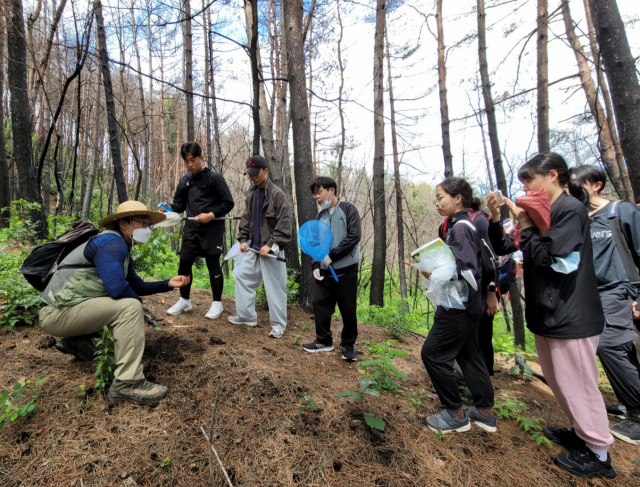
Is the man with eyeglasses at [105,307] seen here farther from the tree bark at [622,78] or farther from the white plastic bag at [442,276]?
the tree bark at [622,78]

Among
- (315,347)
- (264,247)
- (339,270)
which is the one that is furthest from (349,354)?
(264,247)

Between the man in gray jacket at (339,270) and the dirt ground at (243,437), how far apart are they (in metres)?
0.59

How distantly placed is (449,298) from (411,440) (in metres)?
1.05

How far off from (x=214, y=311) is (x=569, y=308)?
3.67 m

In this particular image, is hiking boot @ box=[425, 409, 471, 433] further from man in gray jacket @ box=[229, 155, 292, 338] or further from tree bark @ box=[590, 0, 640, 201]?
tree bark @ box=[590, 0, 640, 201]

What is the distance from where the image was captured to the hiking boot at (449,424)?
253 cm

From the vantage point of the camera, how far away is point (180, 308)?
430 cm

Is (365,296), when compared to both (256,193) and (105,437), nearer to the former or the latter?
(256,193)

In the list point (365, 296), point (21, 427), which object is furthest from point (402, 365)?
point (365, 296)

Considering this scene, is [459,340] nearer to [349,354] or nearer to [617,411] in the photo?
[349,354]

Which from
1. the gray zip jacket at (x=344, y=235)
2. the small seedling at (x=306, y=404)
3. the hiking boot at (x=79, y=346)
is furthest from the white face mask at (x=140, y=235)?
the small seedling at (x=306, y=404)

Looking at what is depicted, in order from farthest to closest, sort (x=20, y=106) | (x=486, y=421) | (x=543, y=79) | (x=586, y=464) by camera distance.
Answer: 1. (x=543, y=79)
2. (x=20, y=106)
3. (x=486, y=421)
4. (x=586, y=464)

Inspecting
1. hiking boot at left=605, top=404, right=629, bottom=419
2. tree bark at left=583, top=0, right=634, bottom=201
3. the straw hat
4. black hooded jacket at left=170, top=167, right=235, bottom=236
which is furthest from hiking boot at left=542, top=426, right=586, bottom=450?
tree bark at left=583, top=0, right=634, bottom=201

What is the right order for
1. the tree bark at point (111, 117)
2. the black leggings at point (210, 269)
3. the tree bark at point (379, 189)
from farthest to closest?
the tree bark at point (379, 189) < the tree bark at point (111, 117) < the black leggings at point (210, 269)
